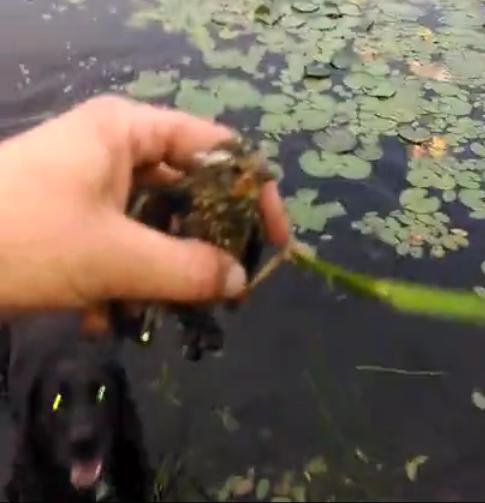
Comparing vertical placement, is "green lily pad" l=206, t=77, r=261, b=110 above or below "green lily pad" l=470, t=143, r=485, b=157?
above

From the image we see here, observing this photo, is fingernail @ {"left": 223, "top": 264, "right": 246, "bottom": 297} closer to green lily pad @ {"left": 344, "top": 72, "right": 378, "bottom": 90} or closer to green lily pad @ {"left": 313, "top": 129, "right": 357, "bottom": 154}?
green lily pad @ {"left": 313, "top": 129, "right": 357, "bottom": 154}

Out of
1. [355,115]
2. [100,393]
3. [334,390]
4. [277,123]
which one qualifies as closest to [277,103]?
[277,123]

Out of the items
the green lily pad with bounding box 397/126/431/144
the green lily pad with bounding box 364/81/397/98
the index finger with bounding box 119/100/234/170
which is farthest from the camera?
the green lily pad with bounding box 364/81/397/98

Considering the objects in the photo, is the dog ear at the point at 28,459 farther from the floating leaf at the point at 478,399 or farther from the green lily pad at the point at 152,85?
the green lily pad at the point at 152,85

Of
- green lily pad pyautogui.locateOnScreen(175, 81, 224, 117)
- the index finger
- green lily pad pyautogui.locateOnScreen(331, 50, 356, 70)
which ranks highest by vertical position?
the index finger

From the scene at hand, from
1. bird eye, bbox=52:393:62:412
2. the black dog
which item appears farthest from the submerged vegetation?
bird eye, bbox=52:393:62:412

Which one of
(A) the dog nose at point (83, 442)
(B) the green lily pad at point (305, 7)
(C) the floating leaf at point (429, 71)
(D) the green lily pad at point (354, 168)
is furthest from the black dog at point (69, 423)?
(B) the green lily pad at point (305, 7)
